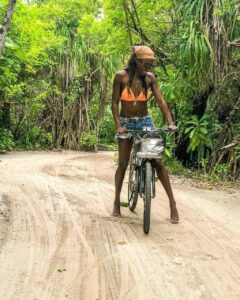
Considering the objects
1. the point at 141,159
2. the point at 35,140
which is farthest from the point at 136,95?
the point at 35,140

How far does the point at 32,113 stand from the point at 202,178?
28.1 feet

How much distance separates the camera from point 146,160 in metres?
4.32

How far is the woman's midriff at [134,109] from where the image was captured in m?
4.55

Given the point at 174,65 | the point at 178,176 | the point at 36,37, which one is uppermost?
the point at 36,37

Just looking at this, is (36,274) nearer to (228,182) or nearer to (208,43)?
(228,182)

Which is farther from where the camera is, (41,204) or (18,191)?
(18,191)

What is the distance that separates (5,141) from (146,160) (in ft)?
31.8

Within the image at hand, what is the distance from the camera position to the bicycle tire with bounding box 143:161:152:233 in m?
4.10

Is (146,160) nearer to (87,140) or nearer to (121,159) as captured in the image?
(121,159)

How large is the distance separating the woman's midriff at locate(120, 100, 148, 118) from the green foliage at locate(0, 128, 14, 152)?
8.97 metres

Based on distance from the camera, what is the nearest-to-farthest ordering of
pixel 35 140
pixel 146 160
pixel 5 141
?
pixel 146 160
pixel 5 141
pixel 35 140

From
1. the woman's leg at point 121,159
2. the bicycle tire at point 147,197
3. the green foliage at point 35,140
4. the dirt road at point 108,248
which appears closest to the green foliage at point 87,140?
the green foliage at point 35,140

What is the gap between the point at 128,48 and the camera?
995cm

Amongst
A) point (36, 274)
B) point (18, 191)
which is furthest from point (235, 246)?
point (18, 191)
